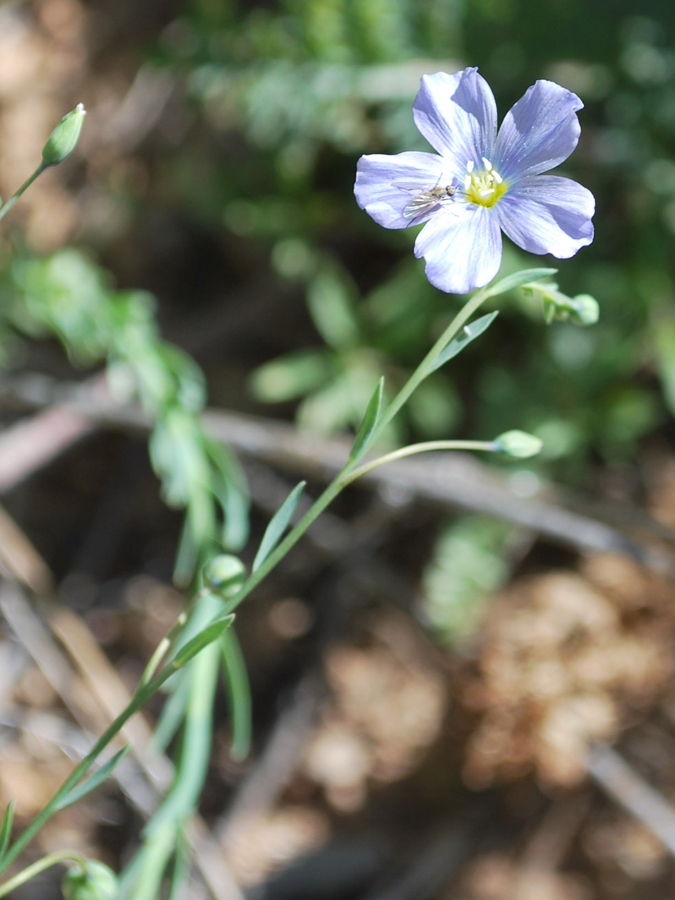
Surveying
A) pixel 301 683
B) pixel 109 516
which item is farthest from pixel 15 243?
pixel 301 683

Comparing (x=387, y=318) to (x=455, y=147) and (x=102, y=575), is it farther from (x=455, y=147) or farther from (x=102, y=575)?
(x=455, y=147)

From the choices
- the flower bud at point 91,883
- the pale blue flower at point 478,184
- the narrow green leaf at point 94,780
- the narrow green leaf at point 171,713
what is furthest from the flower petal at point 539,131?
the narrow green leaf at point 171,713

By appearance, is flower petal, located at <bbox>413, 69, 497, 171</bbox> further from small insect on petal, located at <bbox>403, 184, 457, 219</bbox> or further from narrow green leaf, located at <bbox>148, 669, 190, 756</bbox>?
narrow green leaf, located at <bbox>148, 669, 190, 756</bbox>

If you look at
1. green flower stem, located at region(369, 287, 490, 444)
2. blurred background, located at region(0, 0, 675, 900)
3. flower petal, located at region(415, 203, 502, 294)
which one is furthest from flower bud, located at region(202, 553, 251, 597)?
blurred background, located at region(0, 0, 675, 900)

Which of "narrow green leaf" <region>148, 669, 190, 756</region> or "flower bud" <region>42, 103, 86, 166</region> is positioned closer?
"flower bud" <region>42, 103, 86, 166</region>

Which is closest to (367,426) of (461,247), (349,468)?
(349,468)

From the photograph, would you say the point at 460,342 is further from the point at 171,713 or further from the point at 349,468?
the point at 171,713
